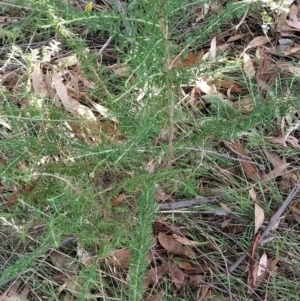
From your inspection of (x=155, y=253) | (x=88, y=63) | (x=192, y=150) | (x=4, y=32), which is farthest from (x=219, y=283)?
(x=4, y=32)

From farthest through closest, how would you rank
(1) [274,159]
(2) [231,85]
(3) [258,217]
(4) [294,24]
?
(4) [294,24]
(2) [231,85]
(1) [274,159]
(3) [258,217]

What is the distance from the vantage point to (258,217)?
1.94 m

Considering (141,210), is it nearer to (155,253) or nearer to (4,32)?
(155,253)

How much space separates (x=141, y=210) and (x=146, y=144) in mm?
240

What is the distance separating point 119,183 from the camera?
1747mm

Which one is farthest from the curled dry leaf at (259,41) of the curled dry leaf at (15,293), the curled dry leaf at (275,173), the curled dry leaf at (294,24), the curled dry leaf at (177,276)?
the curled dry leaf at (15,293)

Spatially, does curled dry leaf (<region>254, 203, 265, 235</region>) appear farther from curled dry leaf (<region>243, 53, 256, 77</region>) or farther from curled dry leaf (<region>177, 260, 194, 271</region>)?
curled dry leaf (<region>243, 53, 256, 77</region>)

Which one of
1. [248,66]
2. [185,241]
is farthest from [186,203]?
[248,66]

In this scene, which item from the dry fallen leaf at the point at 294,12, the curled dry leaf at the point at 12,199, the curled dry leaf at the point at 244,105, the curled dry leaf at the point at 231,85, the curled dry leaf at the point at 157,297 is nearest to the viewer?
the curled dry leaf at the point at 157,297

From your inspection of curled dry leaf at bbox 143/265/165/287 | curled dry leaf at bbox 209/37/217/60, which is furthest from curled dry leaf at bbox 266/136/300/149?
curled dry leaf at bbox 143/265/165/287

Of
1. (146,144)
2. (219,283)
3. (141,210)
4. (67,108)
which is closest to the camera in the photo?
(141,210)

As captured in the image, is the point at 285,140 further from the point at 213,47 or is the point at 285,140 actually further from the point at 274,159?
the point at 213,47

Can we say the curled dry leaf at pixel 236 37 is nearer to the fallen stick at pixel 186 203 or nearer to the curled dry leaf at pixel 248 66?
the curled dry leaf at pixel 248 66

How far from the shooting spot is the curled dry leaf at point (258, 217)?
1924mm
